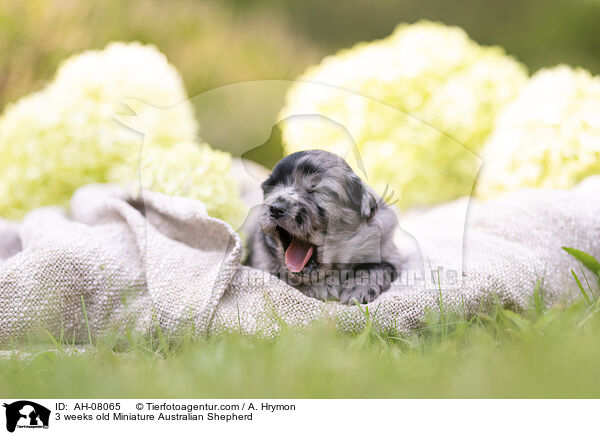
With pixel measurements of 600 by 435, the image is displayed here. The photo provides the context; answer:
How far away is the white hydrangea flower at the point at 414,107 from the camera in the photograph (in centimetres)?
228

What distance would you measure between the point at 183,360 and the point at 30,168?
171 centimetres

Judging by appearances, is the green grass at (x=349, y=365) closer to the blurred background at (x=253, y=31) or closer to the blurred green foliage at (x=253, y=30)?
the blurred background at (x=253, y=31)

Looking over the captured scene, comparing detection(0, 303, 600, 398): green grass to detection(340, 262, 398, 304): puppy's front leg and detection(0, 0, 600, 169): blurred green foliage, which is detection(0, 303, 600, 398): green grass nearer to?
detection(340, 262, 398, 304): puppy's front leg

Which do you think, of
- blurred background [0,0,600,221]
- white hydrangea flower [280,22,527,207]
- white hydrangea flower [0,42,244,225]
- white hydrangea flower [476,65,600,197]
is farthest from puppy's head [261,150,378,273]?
blurred background [0,0,600,221]

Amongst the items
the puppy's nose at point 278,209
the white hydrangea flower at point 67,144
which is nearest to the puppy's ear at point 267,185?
the puppy's nose at point 278,209

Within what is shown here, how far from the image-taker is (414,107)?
120 inches

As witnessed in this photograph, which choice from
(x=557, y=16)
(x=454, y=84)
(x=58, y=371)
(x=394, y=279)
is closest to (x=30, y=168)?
(x=58, y=371)

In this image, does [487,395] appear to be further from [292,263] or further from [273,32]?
[273,32]

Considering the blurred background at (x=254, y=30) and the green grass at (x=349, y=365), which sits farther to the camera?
the blurred background at (x=254, y=30)

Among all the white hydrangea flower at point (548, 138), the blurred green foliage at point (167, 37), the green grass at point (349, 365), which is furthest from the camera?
the blurred green foliage at point (167, 37)

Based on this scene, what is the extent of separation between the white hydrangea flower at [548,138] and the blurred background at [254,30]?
2.11m

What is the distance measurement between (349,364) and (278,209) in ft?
2.11
